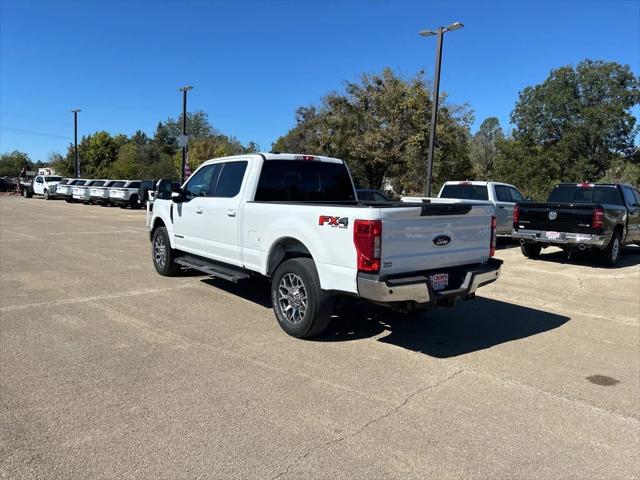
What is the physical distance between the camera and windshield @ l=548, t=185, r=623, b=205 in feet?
41.7

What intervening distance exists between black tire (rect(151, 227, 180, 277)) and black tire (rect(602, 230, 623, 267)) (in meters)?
9.50

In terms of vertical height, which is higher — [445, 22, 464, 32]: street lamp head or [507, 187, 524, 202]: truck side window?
[445, 22, 464, 32]: street lamp head

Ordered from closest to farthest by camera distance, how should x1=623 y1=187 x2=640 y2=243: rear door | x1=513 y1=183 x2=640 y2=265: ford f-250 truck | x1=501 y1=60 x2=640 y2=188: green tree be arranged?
x1=513 y1=183 x2=640 y2=265: ford f-250 truck → x1=623 y1=187 x2=640 y2=243: rear door → x1=501 y1=60 x2=640 y2=188: green tree

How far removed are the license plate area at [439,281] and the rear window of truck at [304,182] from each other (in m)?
2.36

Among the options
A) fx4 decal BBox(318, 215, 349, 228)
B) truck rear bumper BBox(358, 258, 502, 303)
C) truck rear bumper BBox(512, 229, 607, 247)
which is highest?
fx4 decal BBox(318, 215, 349, 228)

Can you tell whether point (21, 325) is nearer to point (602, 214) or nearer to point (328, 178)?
point (328, 178)

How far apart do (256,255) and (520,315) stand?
3.81m

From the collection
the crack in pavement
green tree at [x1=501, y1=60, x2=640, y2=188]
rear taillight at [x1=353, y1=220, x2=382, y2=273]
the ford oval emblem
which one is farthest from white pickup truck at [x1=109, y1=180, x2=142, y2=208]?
green tree at [x1=501, y1=60, x2=640, y2=188]

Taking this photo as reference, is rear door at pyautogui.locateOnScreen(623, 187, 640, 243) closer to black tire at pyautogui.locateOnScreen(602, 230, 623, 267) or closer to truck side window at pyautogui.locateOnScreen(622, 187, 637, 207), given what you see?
truck side window at pyautogui.locateOnScreen(622, 187, 637, 207)

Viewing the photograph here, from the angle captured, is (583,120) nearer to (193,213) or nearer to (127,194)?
(127,194)

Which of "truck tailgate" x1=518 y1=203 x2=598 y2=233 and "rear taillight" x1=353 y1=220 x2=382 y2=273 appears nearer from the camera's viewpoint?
"rear taillight" x1=353 y1=220 x2=382 y2=273

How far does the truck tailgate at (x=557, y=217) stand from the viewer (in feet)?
36.7

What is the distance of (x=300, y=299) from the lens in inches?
218

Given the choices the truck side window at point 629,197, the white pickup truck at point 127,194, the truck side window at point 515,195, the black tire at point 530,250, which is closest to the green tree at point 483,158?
the white pickup truck at point 127,194
